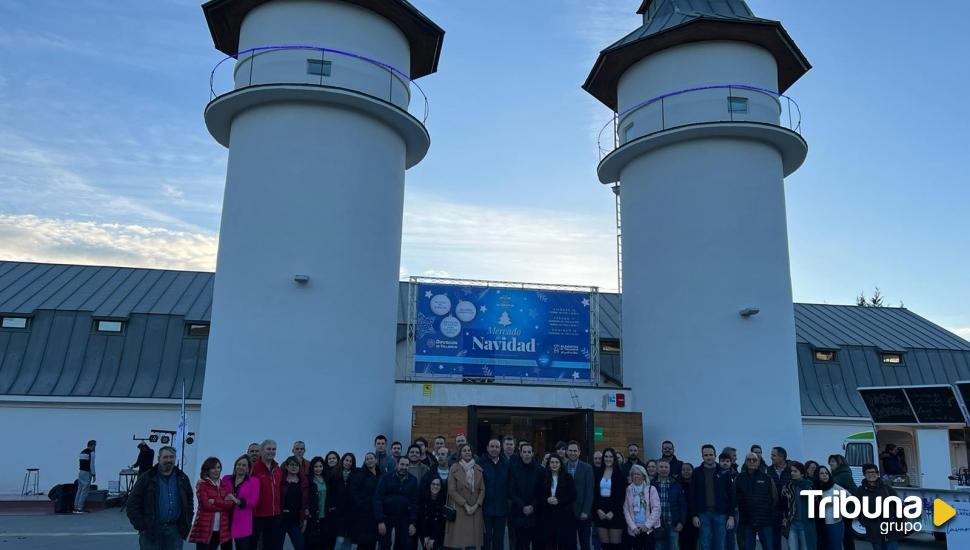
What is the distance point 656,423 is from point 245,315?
9.99 meters

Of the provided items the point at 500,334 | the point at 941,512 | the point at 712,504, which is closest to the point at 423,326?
the point at 500,334

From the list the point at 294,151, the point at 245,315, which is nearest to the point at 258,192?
the point at 294,151

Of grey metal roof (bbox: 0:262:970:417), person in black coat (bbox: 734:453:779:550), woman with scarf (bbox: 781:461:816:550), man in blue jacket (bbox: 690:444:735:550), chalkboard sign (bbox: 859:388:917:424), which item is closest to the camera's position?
man in blue jacket (bbox: 690:444:735:550)

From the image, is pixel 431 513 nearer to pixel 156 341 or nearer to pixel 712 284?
pixel 712 284

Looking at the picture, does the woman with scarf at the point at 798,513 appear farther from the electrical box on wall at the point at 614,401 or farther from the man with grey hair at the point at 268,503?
the electrical box on wall at the point at 614,401

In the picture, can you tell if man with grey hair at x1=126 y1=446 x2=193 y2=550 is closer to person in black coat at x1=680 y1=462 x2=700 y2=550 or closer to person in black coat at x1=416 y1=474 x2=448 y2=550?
person in black coat at x1=416 y1=474 x2=448 y2=550

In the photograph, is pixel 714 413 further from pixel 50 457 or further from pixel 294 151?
pixel 50 457

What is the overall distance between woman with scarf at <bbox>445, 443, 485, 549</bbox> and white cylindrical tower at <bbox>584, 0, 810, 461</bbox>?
366 inches

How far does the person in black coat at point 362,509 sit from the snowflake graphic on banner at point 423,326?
902 cm

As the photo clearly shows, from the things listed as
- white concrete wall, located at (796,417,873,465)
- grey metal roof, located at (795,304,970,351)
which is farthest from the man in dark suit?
grey metal roof, located at (795,304,970,351)

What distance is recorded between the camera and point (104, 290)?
79.5 feet

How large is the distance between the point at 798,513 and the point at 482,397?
8.06m

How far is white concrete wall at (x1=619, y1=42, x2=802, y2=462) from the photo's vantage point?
17000 mm

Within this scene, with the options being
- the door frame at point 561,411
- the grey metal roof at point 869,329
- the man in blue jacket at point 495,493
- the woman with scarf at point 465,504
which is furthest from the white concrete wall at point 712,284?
the woman with scarf at point 465,504
